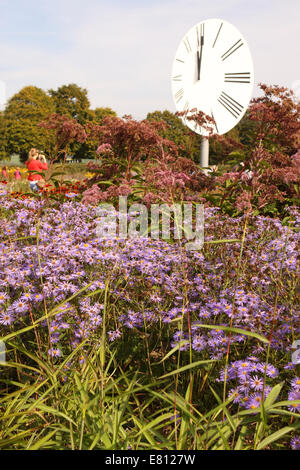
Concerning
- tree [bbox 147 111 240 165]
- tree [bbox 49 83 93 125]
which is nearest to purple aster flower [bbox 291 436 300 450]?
tree [bbox 147 111 240 165]

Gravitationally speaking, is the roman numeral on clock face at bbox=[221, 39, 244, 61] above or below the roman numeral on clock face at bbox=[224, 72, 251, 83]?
above

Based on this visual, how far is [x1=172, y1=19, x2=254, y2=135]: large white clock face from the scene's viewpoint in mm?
7066

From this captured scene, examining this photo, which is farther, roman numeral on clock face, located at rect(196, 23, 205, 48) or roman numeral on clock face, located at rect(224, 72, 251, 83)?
roman numeral on clock face, located at rect(196, 23, 205, 48)

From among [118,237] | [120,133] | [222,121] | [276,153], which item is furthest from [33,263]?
[222,121]

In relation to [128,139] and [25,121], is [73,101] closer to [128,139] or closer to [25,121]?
[25,121]

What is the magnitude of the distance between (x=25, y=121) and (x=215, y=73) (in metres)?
35.6

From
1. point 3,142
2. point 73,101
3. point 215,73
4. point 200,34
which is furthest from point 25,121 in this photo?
point 215,73

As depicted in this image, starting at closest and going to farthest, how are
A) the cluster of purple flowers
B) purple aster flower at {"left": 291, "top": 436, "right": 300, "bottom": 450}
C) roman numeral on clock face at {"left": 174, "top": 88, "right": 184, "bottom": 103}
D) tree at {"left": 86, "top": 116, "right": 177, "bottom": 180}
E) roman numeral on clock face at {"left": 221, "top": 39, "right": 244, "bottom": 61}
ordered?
purple aster flower at {"left": 291, "top": 436, "right": 300, "bottom": 450}, the cluster of purple flowers, tree at {"left": 86, "top": 116, "right": 177, "bottom": 180}, roman numeral on clock face at {"left": 221, "top": 39, "right": 244, "bottom": 61}, roman numeral on clock face at {"left": 174, "top": 88, "right": 184, "bottom": 103}

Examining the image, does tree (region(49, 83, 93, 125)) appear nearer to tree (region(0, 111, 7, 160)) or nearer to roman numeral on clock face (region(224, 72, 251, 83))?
tree (region(0, 111, 7, 160))

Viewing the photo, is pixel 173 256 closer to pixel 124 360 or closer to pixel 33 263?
pixel 124 360

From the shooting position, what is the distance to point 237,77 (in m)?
7.19

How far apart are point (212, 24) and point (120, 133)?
3.86 m

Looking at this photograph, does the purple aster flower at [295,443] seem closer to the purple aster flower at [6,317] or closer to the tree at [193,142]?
the purple aster flower at [6,317]

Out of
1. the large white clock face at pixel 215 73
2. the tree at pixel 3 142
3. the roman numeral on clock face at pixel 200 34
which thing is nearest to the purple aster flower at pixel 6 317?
the large white clock face at pixel 215 73
